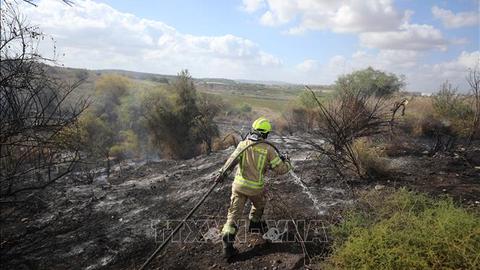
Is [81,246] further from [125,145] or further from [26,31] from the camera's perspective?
[125,145]

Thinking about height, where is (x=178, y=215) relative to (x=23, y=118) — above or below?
below

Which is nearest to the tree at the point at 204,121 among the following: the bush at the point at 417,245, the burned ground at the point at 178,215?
the burned ground at the point at 178,215

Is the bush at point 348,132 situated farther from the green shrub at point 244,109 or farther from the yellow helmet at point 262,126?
the green shrub at point 244,109

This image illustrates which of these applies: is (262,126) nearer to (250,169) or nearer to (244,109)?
(250,169)

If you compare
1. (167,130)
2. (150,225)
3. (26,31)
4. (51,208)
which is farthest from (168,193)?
(167,130)

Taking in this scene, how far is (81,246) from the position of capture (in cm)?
646

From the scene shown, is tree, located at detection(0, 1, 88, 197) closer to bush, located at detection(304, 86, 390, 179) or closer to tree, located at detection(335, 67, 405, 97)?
bush, located at detection(304, 86, 390, 179)

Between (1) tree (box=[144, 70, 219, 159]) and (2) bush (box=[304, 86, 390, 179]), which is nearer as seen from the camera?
(2) bush (box=[304, 86, 390, 179])

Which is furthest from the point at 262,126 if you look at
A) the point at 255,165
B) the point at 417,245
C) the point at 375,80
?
the point at 375,80

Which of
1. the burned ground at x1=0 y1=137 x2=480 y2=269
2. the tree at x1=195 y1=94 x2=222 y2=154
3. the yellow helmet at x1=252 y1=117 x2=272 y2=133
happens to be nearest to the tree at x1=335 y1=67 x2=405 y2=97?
the tree at x1=195 y1=94 x2=222 y2=154

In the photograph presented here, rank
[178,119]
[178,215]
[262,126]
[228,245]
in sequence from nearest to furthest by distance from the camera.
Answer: [228,245] → [262,126] → [178,215] → [178,119]

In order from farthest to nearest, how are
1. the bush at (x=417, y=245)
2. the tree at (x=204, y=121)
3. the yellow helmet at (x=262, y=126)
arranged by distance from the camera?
the tree at (x=204, y=121), the yellow helmet at (x=262, y=126), the bush at (x=417, y=245)

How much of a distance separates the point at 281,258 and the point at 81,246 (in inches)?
149

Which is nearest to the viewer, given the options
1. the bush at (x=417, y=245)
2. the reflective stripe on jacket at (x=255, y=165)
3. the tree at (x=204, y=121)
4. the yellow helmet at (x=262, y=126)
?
the bush at (x=417, y=245)
